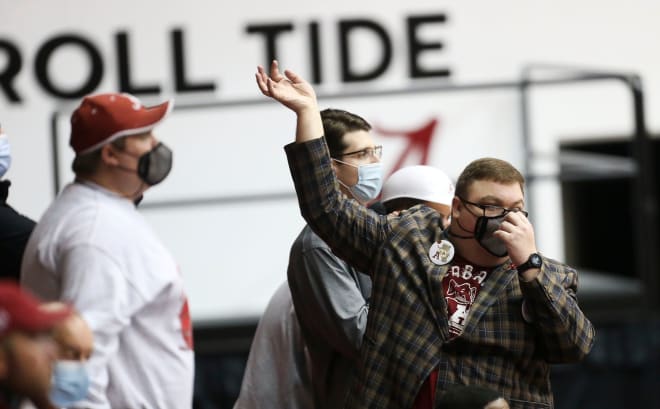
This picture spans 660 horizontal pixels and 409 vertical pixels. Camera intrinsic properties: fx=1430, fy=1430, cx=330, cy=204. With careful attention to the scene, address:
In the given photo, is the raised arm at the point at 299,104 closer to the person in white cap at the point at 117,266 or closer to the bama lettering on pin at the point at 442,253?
the person in white cap at the point at 117,266

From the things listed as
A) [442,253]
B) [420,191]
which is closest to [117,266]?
[442,253]

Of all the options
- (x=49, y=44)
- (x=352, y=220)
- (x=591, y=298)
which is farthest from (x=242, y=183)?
(x=352, y=220)

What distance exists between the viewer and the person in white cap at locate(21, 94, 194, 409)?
3.15 metres

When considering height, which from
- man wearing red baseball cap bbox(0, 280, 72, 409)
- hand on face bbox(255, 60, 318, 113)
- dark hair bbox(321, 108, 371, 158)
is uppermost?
hand on face bbox(255, 60, 318, 113)

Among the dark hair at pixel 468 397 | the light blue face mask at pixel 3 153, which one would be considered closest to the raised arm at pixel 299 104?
the dark hair at pixel 468 397

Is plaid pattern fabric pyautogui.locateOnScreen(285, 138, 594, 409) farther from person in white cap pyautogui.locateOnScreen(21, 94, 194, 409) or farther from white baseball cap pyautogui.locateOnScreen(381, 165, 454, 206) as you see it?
white baseball cap pyautogui.locateOnScreen(381, 165, 454, 206)

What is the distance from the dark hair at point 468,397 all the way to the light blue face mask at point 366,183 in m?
0.85

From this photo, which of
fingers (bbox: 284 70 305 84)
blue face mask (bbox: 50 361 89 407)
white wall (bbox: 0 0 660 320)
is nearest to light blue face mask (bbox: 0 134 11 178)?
fingers (bbox: 284 70 305 84)

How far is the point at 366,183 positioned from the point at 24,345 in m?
1.69

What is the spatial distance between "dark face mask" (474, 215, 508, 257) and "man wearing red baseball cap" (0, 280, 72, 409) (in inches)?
47.3

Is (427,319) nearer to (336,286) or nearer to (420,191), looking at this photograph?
(336,286)

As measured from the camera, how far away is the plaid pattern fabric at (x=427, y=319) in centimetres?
336

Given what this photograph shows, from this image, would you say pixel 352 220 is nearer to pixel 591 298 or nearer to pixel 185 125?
pixel 591 298

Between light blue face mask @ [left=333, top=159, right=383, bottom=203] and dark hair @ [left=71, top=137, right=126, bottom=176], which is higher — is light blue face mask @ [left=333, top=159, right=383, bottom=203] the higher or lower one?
the lower one
